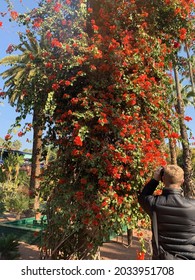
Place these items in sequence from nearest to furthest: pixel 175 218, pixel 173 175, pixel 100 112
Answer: pixel 175 218 < pixel 173 175 < pixel 100 112

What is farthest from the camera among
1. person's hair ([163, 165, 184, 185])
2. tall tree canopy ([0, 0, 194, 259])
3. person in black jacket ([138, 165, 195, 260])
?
tall tree canopy ([0, 0, 194, 259])

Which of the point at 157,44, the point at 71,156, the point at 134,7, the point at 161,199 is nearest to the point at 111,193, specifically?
the point at 71,156

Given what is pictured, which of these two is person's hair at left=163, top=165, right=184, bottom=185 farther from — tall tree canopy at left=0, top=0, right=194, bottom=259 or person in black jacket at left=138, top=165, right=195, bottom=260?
tall tree canopy at left=0, top=0, right=194, bottom=259

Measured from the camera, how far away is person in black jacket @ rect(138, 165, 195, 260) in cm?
247

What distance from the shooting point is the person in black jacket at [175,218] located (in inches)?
97.4

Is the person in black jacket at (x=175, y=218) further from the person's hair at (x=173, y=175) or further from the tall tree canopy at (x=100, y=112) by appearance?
the tall tree canopy at (x=100, y=112)

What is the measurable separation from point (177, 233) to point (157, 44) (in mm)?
4703

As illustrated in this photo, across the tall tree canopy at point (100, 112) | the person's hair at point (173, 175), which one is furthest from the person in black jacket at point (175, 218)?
the tall tree canopy at point (100, 112)

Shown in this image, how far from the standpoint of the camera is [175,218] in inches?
97.7

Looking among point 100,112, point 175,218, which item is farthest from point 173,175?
point 100,112

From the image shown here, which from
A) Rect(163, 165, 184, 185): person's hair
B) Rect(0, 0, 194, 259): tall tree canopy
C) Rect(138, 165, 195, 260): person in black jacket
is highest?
Rect(0, 0, 194, 259): tall tree canopy

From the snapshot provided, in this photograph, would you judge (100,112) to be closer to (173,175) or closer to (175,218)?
(173,175)

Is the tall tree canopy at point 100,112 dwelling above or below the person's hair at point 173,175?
above

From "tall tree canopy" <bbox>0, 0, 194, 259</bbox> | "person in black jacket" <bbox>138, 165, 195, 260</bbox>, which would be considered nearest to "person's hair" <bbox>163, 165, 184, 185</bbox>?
"person in black jacket" <bbox>138, 165, 195, 260</bbox>
